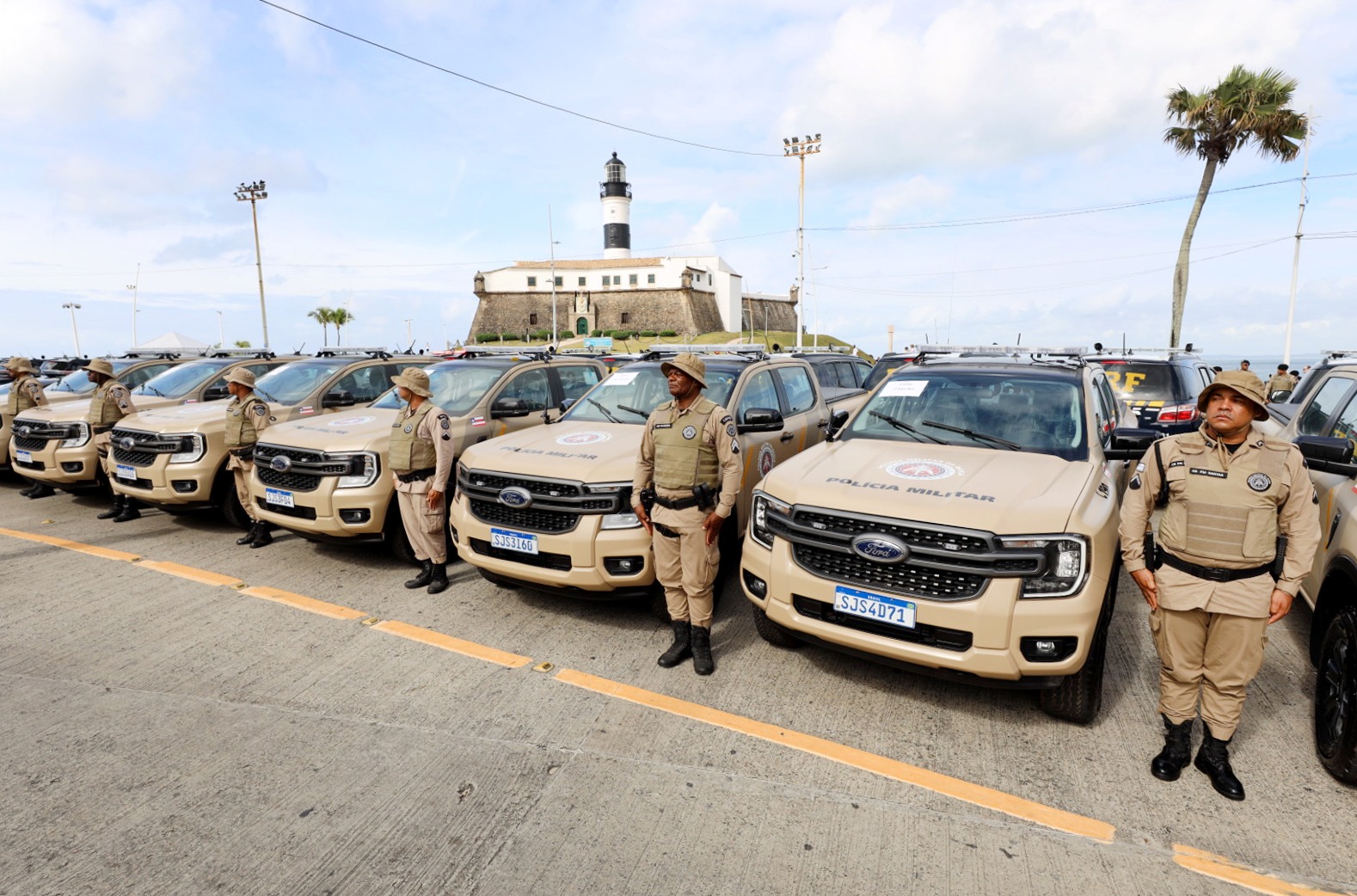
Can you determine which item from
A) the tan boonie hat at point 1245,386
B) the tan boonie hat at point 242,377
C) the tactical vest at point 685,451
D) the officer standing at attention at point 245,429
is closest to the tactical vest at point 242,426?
the officer standing at attention at point 245,429

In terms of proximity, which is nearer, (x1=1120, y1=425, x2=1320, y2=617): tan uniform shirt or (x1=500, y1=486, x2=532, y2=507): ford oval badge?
(x1=1120, y1=425, x2=1320, y2=617): tan uniform shirt

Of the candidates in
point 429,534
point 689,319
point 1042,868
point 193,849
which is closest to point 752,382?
point 429,534

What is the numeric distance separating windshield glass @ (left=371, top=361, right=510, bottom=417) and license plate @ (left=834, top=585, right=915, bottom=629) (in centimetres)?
416

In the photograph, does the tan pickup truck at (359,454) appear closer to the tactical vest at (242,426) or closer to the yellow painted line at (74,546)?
the tactical vest at (242,426)

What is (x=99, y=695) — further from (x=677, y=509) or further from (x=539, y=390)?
(x=539, y=390)

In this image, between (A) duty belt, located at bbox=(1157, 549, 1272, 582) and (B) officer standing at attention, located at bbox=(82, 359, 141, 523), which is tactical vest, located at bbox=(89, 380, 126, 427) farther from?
(A) duty belt, located at bbox=(1157, 549, 1272, 582)

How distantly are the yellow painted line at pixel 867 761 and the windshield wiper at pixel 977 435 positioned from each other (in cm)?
194

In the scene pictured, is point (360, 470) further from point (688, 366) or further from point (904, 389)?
point (904, 389)

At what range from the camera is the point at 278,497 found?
575 cm

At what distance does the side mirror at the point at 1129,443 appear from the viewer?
12.3 ft

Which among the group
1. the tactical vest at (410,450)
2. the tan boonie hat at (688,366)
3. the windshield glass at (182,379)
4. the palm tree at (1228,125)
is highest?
the palm tree at (1228,125)

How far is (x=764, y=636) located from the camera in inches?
170

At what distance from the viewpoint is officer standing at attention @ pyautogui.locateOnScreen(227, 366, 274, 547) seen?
21.2 ft

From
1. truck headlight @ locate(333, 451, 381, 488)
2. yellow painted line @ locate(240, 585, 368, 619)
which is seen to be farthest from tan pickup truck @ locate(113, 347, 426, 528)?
yellow painted line @ locate(240, 585, 368, 619)
